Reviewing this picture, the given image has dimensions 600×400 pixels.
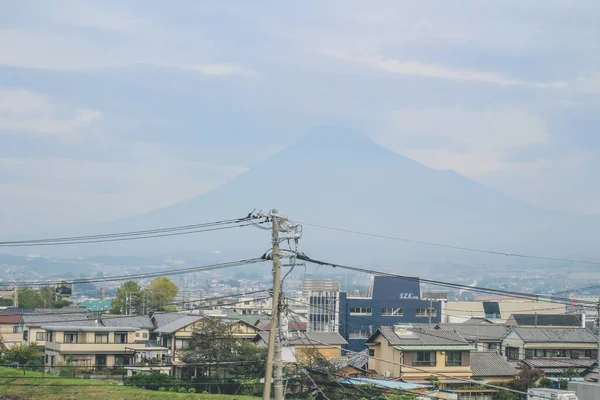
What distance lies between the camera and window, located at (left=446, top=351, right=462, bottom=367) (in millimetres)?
42906

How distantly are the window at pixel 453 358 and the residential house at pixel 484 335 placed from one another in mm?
9088

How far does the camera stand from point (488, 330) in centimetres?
5653

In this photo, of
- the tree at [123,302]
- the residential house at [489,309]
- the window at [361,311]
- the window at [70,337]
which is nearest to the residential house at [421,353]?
the window at [70,337]

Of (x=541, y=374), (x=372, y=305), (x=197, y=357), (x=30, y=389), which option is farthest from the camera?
(x=372, y=305)

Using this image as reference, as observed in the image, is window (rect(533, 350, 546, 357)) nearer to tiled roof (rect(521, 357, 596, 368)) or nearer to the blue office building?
tiled roof (rect(521, 357, 596, 368))

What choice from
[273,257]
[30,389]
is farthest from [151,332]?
[273,257]

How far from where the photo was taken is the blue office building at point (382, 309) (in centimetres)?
7162

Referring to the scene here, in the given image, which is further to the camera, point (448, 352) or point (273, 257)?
point (448, 352)

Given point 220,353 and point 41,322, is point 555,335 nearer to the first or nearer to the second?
point 220,353

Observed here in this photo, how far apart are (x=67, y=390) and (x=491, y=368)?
22.0 meters

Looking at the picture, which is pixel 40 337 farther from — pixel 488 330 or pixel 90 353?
pixel 488 330

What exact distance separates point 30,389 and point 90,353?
301 inches

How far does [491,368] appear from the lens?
44.5 metres

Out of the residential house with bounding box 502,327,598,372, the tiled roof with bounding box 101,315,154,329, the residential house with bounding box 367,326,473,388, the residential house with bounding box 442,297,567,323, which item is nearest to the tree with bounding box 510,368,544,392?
the residential house with bounding box 367,326,473,388
